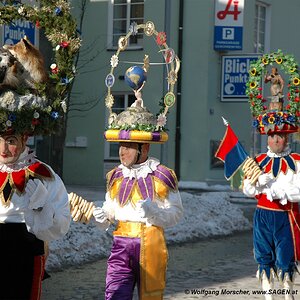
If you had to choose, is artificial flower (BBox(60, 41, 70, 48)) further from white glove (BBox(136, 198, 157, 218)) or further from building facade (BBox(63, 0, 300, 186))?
building facade (BBox(63, 0, 300, 186))

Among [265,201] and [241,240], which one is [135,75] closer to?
[265,201]

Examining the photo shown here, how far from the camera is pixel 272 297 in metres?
8.52

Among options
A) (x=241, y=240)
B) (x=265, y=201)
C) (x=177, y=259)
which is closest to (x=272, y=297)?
(x=265, y=201)

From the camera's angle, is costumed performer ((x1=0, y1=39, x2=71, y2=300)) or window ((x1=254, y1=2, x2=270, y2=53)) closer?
costumed performer ((x1=0, y1=39, x2=71, y2=300))

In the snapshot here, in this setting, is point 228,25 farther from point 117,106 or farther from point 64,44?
point 64,44

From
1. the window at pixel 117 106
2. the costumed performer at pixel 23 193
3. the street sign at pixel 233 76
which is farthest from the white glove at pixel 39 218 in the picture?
the window at pixel 117 106

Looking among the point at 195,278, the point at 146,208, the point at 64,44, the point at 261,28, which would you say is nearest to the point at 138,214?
the point at 146,208

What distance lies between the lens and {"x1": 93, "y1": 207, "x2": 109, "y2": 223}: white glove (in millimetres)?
6504

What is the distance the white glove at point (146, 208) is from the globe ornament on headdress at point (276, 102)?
2.51m

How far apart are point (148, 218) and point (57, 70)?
1627mm

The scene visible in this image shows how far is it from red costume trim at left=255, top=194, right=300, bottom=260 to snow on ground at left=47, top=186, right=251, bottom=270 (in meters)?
2.82

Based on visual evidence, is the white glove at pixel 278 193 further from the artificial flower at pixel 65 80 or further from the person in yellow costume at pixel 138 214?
the artificial flower at pixel 65 80

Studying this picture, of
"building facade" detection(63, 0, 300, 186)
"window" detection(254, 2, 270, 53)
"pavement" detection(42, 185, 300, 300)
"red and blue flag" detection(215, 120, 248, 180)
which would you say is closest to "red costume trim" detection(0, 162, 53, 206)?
"pavement" detection(42, 185, 300, 300)

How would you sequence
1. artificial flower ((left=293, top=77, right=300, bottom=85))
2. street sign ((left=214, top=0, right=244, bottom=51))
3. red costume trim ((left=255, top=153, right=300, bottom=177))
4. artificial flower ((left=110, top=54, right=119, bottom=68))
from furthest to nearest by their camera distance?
1. street sign ((left=214, top=0, right=244, bottom=51))
2. artificial flower ((left=293, top=77, right=300, bottom=85))
3. red costume trim ((left=255, top=153, right=300, bottom=177))
4. artificial flower ((left=110, top=54, right=119, bottom=68))
